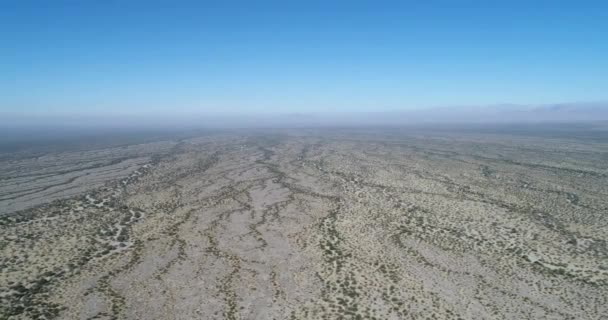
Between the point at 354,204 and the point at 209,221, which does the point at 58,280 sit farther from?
the point at 354,204

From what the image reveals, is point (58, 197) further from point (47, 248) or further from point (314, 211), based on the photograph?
point (314, 211)

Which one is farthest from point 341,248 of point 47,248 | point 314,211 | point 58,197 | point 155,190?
point 58,197

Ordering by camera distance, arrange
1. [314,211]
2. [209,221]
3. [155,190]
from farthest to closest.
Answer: [155,190] → [314,211] → [209,221]

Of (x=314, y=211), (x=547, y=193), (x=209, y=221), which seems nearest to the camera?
(x=209, y=221)

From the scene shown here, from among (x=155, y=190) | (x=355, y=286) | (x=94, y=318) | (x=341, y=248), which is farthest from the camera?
(x=155, y=190)

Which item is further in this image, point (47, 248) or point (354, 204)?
point (354, 204)

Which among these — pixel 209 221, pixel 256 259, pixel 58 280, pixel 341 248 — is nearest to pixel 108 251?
pixel 58 280
